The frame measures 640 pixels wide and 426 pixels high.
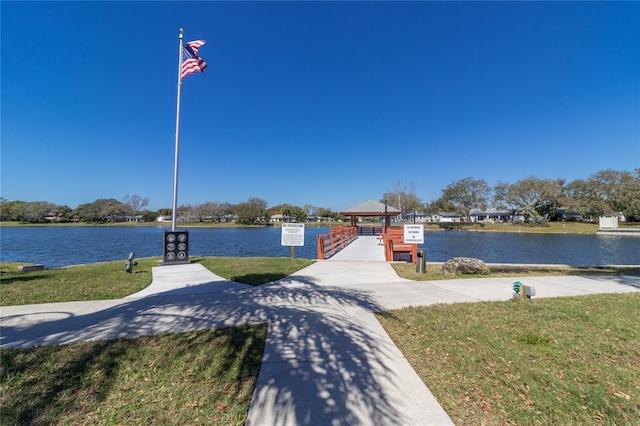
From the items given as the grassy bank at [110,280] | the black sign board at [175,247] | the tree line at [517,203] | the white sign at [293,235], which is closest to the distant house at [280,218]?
the tree line at [517,203]

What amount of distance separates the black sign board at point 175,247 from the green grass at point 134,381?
7164 millimetres

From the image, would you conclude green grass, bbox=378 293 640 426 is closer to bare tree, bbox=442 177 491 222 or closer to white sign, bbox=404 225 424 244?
white sign, bbox=404 225 424 244

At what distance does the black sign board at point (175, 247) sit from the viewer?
33.4 ft

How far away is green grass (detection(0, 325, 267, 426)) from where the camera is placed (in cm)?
225

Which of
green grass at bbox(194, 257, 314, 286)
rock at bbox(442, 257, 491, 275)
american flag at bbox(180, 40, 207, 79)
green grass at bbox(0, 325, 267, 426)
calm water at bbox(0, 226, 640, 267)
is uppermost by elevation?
american flag at bbox(180, 40, 207, 79)

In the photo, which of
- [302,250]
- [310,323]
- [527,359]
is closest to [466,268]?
[527,359]

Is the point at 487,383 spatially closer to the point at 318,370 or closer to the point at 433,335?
the point at 433,335

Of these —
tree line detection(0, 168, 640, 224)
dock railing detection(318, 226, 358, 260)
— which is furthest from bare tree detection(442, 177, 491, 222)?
dock railing detection(318, 226, 358, 260)

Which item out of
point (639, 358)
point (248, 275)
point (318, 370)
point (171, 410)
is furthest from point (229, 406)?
point (248, 275)

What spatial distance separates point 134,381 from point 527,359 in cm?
424

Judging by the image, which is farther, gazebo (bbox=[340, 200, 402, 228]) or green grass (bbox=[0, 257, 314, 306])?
gazebo (bbox=[340, 200, 402, 228])

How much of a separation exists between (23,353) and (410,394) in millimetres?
4298

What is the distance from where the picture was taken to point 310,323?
427cm

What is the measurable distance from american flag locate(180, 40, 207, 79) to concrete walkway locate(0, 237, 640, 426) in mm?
7965
